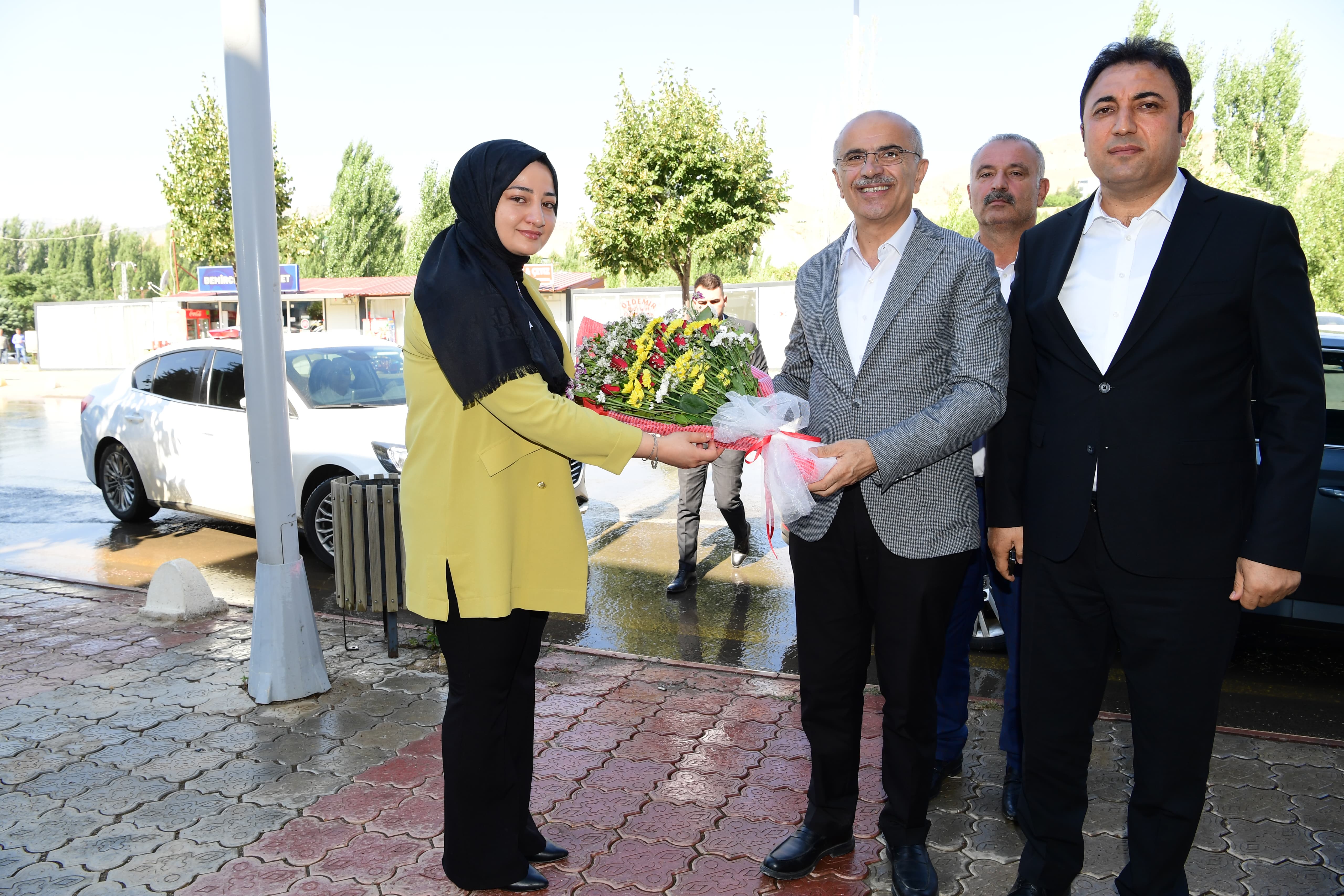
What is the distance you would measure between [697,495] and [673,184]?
17109mm

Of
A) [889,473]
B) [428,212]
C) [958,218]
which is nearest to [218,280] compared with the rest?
[428,212]

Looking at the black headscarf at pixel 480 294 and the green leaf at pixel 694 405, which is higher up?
the black headscarf at pixel 480 294

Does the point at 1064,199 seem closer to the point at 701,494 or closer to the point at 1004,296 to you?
the point at 701,494

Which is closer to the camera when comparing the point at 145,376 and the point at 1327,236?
the point at 145,376

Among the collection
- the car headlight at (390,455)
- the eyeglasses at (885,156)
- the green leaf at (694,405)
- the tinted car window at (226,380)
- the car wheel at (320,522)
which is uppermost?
the eyeglasses at (885,156)

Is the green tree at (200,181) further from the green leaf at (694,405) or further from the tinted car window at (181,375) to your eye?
the green leaf at (694,405)

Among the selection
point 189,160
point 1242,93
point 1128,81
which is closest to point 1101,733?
point 1128,81

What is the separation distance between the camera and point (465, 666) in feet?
9.63

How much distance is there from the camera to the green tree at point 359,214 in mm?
50812

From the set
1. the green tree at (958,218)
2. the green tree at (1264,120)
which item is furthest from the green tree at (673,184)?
the green tree at (958,218)

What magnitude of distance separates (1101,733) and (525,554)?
9.48 ft

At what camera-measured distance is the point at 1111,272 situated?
2.65m

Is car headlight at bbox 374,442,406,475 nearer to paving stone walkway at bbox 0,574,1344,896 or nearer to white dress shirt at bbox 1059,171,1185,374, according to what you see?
paving stone walkway at bbox 0,574,1344,896

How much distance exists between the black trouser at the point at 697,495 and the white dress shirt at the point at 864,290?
364 centimetres
